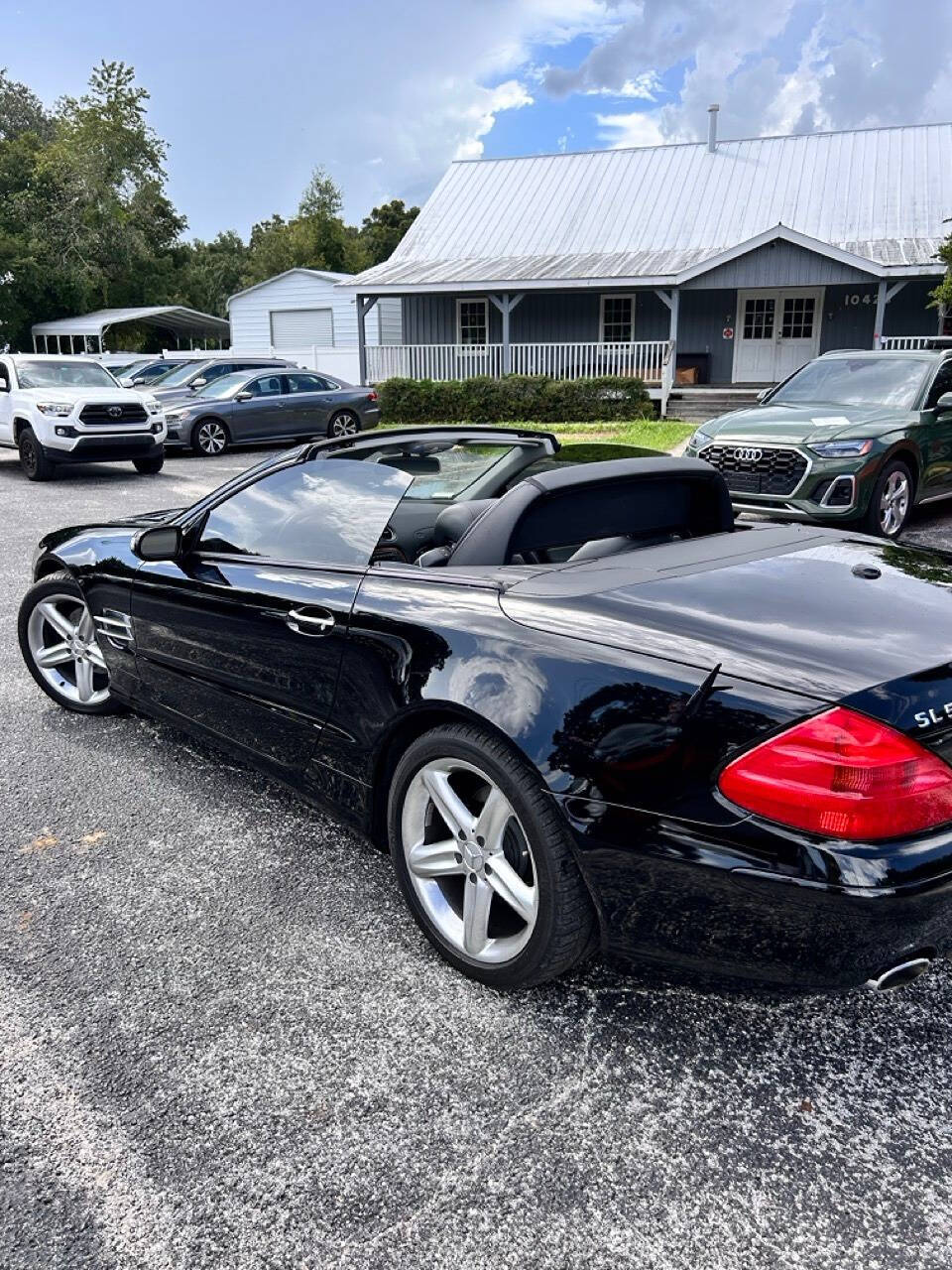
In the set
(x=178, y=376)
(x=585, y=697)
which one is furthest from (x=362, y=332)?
(x=585, y=697)

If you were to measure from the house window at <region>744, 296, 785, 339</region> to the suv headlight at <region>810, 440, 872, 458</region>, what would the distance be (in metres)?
16.6

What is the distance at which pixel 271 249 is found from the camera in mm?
66000

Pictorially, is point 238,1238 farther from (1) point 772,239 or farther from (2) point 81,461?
(1) point 772,239

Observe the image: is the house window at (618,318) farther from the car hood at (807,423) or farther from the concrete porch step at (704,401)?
the car hood at (807,423)

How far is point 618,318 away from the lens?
24.1 metres

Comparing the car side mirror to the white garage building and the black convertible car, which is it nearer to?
the black convertible car

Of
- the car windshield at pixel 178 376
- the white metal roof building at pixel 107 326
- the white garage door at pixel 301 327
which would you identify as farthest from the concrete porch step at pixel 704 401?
the white metal roof building at pixel 107 326

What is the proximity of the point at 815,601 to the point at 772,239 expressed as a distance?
20.3m

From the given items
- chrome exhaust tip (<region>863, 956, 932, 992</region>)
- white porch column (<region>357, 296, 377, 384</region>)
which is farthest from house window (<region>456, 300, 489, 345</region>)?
chrome exhaust tip (<region>863, 956, 932, 992</region>)

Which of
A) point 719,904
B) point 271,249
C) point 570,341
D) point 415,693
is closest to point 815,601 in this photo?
point 719,904

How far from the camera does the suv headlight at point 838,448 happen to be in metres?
7.60

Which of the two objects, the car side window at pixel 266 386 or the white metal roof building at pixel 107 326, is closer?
the car side window at pixel 266 386

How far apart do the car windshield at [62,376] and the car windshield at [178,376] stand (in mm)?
2737

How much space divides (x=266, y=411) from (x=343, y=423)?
166cm
